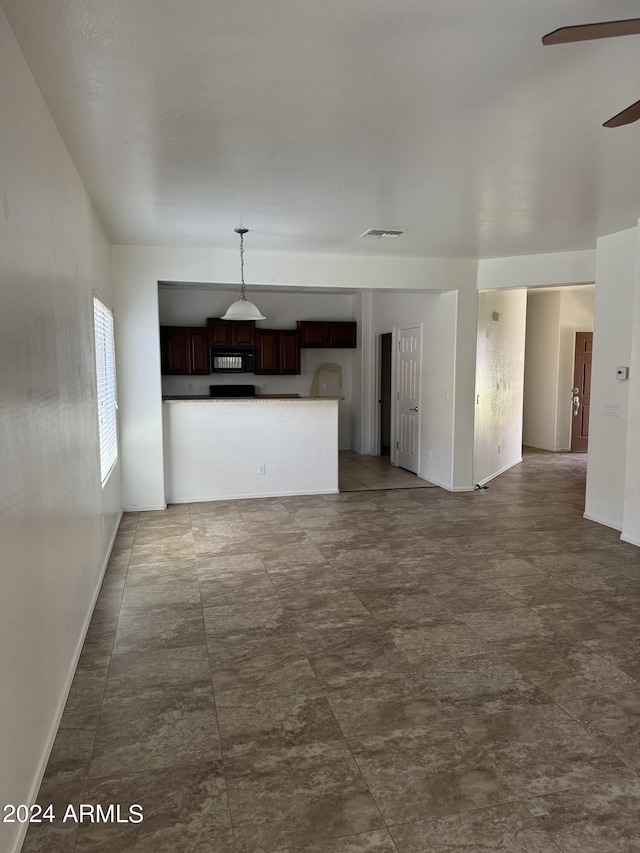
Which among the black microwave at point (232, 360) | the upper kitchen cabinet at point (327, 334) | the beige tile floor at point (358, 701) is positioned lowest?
the beige tile floor at point (358, 701)

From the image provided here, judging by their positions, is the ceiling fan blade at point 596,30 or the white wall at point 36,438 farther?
the white wall at point 36,438

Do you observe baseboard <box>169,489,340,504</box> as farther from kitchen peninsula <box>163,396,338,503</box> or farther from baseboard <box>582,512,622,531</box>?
baseboard <box>582,512,622,531</box>

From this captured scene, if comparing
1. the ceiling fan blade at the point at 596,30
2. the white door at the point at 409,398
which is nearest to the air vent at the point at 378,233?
the white door at the point at 409,398

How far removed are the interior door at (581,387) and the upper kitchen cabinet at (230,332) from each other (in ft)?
17.8

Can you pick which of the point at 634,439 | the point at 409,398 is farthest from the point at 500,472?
the point at 634,439

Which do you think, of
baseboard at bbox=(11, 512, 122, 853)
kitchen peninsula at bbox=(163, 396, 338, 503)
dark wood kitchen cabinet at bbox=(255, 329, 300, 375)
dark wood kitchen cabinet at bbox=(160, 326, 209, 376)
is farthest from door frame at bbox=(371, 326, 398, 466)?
baseboard at bbox=(11, 512, 122, 853)

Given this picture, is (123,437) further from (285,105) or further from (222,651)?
(285,105)

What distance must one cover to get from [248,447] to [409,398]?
2579 mm

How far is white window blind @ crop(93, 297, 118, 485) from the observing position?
458 centimetres

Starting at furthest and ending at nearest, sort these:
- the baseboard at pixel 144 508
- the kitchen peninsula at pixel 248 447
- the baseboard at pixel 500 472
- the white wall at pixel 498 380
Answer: the baseboard at pixel 500 472 → the white wall at pixel 498 380 → the kitchen peninsula at pixel 248 447 → the baseboard at pixel 144 508

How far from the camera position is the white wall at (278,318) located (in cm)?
888

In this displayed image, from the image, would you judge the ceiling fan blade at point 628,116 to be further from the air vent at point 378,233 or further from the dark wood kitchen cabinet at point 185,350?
the dark wood kitchen cabinet at point 185,350

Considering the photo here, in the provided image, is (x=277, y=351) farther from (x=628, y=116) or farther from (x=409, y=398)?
(x=628, y=116)

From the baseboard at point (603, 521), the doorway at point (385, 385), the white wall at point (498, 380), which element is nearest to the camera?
the baseboard at point (603, 521)
